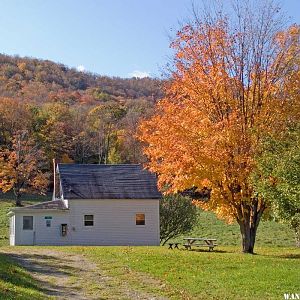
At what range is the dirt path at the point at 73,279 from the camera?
13453mm

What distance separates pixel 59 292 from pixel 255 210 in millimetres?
14528

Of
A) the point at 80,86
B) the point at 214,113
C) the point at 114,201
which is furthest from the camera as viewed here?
the point at 80,86

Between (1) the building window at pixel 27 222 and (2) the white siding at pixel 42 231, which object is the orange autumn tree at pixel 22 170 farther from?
(2) the white siding at pixel 42 231

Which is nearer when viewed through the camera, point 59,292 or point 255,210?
point 59,292

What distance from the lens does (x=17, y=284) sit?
13.6 m

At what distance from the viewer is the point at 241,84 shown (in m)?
24.7

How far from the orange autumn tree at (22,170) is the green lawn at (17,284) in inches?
1659

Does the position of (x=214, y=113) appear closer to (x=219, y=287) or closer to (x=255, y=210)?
(x=255, y=210)

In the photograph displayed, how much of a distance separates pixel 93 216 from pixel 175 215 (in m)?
6.50

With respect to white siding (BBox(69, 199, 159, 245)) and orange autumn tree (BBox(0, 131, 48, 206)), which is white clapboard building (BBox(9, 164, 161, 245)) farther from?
orange autumn tree (BBox(0, 131, 48, 206))

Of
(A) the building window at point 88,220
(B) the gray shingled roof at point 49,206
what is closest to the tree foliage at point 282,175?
(A) the building window at point 88,220

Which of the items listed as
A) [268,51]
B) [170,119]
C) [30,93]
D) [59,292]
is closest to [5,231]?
[170,119]

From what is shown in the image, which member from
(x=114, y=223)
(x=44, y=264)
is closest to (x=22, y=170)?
(x=114, y=223)

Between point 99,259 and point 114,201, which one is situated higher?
point 114,201
